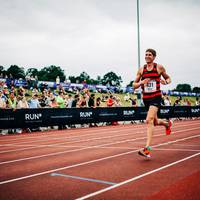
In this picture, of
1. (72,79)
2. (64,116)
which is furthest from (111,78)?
(64,116)

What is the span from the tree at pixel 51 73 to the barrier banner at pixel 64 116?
305ft

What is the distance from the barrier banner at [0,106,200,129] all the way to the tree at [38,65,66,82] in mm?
92926

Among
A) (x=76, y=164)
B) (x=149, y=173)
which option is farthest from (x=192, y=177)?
(x=76, y=164)

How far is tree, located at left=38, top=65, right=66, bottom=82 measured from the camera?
117312 mm

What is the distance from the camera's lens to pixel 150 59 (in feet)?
22.4

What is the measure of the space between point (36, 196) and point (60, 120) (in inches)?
563

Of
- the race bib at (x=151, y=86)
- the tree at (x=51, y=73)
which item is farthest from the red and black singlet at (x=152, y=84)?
the tree at (x=51, y=73)

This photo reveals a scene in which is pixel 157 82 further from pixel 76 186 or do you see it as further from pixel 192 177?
pixel 76 186

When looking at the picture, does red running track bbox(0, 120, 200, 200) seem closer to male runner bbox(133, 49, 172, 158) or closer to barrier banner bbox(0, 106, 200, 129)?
male runner bbox(133, 49, 172, 158)

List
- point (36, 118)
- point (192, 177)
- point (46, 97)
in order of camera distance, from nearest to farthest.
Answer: point (192, 177), point (36, 118), point (46, 97)

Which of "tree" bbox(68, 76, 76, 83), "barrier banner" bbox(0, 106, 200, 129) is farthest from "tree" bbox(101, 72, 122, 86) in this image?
"barrier banner" bbox(0, 106, 200, 129)

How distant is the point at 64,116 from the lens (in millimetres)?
18422

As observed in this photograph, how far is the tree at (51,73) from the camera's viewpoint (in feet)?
385

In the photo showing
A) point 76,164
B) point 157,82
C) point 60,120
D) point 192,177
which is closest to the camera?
point 192,177
